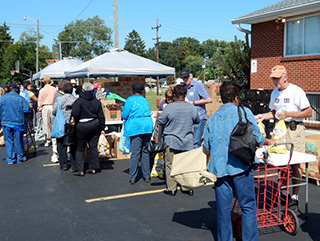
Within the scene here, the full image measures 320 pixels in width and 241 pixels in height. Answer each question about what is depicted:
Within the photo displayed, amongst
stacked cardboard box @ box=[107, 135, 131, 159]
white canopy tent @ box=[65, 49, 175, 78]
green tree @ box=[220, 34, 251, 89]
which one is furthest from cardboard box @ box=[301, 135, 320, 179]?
green tree @ box=[220, 34, 251, 89]

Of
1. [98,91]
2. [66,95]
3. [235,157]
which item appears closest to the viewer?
[235,157]

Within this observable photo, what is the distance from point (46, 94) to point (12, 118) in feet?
6.76

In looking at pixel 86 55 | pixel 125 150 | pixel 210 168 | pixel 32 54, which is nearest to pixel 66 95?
pixel 125 150

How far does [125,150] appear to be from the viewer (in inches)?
282

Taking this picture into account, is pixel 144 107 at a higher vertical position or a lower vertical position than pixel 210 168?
higher

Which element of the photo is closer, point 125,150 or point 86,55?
point 125,150

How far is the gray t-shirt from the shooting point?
19.0ft

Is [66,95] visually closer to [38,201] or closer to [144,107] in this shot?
[144,107]

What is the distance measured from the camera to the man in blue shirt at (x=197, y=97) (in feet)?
22.7

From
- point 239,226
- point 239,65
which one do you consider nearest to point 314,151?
point 239,226

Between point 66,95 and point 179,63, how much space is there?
362 feet

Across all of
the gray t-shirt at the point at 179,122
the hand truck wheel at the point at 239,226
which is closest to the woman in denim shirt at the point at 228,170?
the hand truck wheel at the point at 239,226

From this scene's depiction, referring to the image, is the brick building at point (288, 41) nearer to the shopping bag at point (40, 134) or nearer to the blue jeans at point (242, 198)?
the shopping bag at point (40, 134)

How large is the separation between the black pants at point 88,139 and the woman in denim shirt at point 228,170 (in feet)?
12.9
